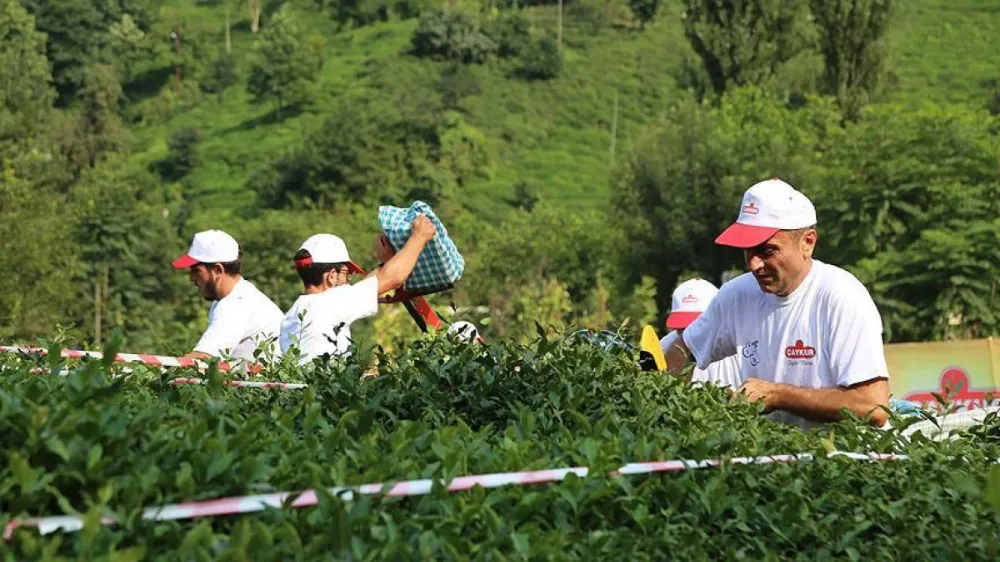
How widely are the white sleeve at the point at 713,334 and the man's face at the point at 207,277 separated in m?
3.65

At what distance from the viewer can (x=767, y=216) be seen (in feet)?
20.3

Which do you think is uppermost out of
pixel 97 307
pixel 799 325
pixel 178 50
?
pixel 799 325

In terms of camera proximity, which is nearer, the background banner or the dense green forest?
the background banner

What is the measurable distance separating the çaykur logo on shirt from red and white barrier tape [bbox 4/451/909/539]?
199 centimetres

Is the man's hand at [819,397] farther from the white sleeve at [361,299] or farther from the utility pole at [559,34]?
the utility pole at [559,34]

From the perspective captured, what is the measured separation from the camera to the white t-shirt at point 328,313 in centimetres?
748

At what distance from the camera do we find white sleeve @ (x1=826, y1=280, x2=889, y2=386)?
5969 millimetres

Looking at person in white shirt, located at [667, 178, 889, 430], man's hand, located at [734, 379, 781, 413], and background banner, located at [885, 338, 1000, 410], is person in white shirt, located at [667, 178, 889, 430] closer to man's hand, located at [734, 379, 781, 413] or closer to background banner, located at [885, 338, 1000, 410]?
man's hand, located at [734, 379, 781, 413]

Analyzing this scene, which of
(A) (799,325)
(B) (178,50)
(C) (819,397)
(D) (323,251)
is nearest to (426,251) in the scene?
(D) (323,251)

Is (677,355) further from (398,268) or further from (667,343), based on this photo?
(398,268)

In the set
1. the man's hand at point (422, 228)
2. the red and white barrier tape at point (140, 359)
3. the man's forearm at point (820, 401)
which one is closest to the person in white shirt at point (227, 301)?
the red and white barrier tape at point (140, 359)

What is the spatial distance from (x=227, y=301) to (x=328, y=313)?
171 centimetres

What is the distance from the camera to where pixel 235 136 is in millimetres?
105562

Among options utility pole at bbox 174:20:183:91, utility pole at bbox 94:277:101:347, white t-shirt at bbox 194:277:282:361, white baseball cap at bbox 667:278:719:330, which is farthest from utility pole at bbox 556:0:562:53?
white t-shirt at bbox 194:277:282:361
